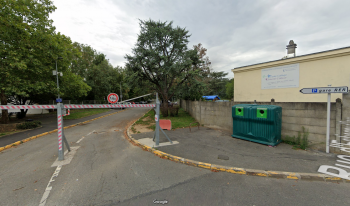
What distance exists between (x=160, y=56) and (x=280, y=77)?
9.99 metres

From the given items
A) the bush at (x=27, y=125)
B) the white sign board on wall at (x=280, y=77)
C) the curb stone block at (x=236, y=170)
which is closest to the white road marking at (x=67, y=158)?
the curb stone block at (x=236, y=170)

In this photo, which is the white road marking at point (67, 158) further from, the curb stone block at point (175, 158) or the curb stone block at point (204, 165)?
the curb stone block at point (204, 165)

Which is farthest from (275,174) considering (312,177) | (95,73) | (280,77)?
(95,73)

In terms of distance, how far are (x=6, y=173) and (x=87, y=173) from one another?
2.43 meters

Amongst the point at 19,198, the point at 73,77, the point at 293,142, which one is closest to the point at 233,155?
the point at 293,142

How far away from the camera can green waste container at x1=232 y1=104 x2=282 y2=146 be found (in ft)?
18.1

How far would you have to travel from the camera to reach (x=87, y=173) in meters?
3.97

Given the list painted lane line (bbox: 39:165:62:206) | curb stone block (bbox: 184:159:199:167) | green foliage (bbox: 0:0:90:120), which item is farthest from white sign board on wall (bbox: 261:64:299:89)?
green foliage (bbox: 0:0:90:120)

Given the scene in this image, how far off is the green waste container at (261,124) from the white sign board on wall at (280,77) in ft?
16.1

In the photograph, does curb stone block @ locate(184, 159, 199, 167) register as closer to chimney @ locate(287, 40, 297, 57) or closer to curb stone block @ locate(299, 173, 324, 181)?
curb stone block @ locate(299, 173, 324, 181)

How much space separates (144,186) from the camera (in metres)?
3.32

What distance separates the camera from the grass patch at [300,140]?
5.29 metres

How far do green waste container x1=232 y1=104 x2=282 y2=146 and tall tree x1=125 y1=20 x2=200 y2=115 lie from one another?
8.08m

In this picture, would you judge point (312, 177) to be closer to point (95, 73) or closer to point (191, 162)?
point (191, 162)
